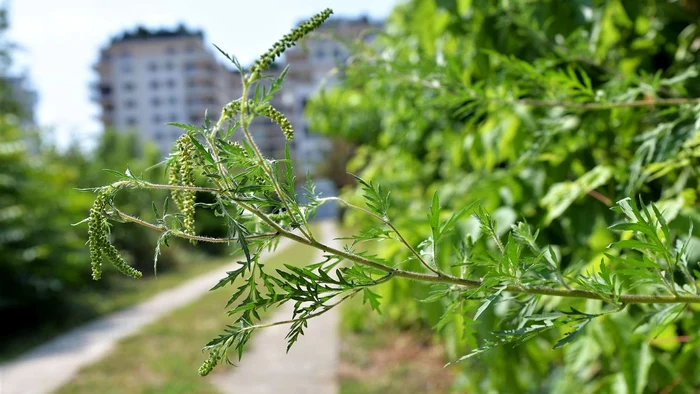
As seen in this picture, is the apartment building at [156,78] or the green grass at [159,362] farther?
the apartment building at [156,78]

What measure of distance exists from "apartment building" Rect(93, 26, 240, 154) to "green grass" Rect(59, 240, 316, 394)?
177 feet

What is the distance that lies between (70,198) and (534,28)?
9.89 m

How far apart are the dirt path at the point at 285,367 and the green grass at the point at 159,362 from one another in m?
0.24

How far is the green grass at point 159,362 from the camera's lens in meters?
5.71

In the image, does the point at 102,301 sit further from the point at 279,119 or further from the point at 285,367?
the point at 279,119

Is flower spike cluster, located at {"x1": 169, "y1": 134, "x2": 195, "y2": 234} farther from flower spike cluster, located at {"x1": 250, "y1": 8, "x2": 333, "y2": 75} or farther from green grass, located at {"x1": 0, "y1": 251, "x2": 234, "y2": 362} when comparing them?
green grass, located at {"x1": 0, "y1": 251, "x2": 234, "y2": 362}

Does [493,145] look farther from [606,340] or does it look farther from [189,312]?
[189,312]

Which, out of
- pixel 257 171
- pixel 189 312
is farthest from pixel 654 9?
pixel 189 312

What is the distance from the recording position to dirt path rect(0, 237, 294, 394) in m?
6.07

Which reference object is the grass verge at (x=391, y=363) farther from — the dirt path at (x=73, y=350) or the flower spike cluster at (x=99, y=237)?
the flower spike cluster at (x=99, y=237)

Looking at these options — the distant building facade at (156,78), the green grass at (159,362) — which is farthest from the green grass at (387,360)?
the distant building facade at (156,78)

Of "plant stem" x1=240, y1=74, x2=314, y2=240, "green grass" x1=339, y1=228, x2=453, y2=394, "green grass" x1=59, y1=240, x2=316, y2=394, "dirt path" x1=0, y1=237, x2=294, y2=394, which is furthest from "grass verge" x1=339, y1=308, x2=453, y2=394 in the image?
"plant stem" x1=240, y1=74, x2=314, y2=240

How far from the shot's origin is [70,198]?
34.2ft

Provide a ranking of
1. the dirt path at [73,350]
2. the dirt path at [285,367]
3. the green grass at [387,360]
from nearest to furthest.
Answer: the green grass at [387,360]
the dirt path at [285,367]
the dirt path at [73,350]
